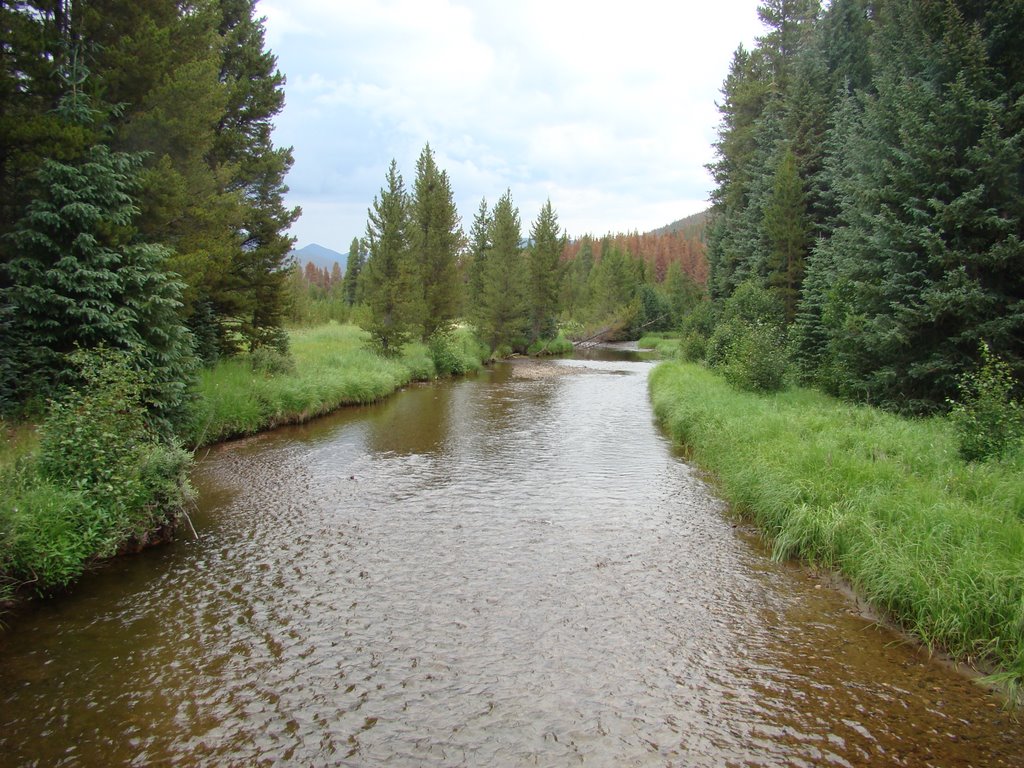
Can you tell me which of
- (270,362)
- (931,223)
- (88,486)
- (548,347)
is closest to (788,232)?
(931,223)

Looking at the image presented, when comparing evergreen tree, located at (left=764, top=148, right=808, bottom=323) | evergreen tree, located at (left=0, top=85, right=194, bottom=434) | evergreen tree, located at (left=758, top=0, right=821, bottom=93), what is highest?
evergreen tree, located at (left=758, top=0, right=821, bottom=93)

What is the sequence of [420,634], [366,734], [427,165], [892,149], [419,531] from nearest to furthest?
[366,734], [420,634], [419,531], [892,149], [427,165]

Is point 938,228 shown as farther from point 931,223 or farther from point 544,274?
point 544,274

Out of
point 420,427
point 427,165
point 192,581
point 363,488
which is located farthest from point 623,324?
point 192,581

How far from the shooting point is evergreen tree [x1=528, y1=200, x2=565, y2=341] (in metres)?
54.4

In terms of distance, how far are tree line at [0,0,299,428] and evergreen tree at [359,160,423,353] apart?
51.2 ft

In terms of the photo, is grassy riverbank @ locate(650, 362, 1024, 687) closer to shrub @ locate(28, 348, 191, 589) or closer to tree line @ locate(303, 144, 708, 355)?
shrub @ locate(28, 348, 191, 589)

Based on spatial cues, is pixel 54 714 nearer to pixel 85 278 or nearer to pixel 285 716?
pixel 285 716

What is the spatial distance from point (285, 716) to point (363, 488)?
6.74 m

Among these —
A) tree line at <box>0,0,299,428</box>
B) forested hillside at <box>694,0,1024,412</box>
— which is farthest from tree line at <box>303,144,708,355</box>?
forested hillside at <box>694,0,1024,412</box>

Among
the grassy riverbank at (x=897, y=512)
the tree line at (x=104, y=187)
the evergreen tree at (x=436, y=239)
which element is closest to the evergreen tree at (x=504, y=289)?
the evergreen tree at (x=436, y=239)

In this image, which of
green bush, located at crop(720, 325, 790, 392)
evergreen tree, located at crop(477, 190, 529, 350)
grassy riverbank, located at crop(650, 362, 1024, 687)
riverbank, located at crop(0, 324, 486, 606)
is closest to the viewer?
grassy riverbank, located at crop(650, 362, 1024, 687)

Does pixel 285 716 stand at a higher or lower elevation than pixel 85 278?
lower

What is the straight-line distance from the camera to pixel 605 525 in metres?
9.88
